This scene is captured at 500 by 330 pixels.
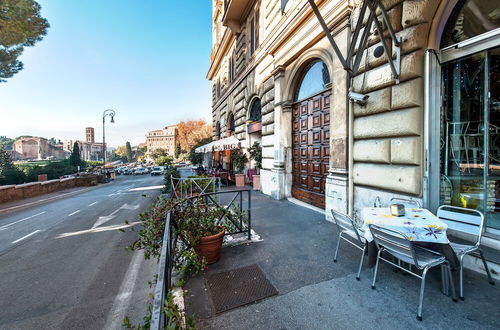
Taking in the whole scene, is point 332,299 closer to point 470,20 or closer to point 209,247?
point 209,247

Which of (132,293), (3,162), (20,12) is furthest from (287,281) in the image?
(3,162)

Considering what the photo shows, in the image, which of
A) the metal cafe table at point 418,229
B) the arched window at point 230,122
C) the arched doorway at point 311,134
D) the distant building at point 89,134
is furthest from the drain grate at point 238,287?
the distant building at point 89,134

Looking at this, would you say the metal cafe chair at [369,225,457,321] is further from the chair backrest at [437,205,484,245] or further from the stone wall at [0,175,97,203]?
the stone wall at [0,175,97,203]

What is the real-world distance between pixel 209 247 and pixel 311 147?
5.03m

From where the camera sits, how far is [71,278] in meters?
3.92

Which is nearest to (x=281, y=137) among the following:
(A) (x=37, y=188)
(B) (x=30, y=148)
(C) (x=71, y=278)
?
(C) (x=71, y=278)

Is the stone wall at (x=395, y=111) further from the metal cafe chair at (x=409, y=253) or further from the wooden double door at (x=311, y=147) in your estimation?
the metal cafe chair at (x=409, y=253)

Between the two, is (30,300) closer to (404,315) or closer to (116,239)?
(116,239)

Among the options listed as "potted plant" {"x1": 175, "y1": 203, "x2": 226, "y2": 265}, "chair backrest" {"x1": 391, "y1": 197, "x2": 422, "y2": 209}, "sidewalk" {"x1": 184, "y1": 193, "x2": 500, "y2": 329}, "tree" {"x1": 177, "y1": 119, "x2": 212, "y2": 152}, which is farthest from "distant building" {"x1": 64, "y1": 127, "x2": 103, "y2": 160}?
"chair backrest" {"x1": 391, "y1": 197, "x2": 422, "y2": 209}

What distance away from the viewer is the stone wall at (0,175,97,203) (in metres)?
12.7

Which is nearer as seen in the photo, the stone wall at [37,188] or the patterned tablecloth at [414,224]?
the patterned tablecloth at [414,224]

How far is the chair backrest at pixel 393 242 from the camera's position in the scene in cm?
246

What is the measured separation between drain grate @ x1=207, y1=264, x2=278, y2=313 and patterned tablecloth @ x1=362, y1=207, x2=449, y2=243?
169 centimetres

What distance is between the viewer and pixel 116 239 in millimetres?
5812
